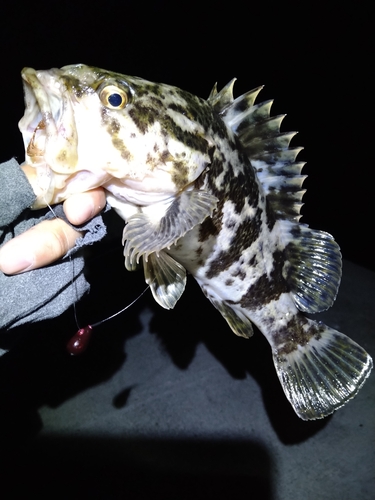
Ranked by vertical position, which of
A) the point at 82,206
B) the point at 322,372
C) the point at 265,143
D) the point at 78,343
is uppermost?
the point at 265,143

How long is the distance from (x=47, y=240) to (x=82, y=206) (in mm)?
138

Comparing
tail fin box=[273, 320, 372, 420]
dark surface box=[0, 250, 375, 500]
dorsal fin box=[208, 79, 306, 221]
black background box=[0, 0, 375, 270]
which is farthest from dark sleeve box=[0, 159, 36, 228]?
black background box=[0, 0, 375, 270]

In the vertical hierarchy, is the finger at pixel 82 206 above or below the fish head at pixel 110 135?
below

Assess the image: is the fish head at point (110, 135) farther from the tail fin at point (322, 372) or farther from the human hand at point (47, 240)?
the tail fin at point (322, 372)

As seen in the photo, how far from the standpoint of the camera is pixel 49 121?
82 centimetres

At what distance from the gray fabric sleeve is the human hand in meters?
0.05

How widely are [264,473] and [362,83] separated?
2.70 meters

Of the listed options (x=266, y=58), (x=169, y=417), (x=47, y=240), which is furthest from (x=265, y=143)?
(x=266, y=58)

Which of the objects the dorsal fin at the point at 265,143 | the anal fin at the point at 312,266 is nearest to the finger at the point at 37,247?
the dorsal fin at the point at 265,143

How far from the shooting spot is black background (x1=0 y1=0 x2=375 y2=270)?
2.60 m

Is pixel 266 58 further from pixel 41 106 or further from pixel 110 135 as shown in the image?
pixel 41 106

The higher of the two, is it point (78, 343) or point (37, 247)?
point (37, 247)

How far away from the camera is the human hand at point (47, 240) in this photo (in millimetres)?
919

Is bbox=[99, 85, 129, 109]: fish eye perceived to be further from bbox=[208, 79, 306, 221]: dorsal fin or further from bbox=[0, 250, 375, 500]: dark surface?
bbox=[0, 250, 375, 500]: dark surface
